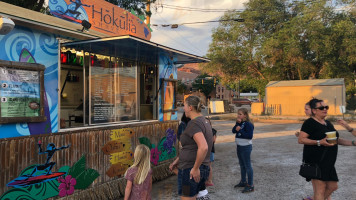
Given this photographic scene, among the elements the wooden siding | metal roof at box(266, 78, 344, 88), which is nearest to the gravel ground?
the wooden siding

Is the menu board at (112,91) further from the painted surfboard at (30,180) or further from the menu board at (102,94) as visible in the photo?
the painted surfboard at (30,180)

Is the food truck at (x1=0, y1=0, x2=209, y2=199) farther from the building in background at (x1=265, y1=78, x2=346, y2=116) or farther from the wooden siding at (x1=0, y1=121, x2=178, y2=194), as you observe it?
the building in background at (x1=265, y1=78, x2=346, y2=116)

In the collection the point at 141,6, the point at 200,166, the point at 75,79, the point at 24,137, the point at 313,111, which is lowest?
the point at 200,166

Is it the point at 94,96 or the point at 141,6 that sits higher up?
the point at 141,6

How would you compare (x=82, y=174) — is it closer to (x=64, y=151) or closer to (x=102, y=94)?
(x=64, y=151)

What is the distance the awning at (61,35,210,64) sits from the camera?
4.77 metres

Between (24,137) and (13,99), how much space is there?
56cm

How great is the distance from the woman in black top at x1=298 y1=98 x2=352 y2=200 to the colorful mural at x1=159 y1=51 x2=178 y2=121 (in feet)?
13.3

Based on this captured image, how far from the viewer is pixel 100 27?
624cm

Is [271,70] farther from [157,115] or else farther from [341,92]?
[157,115]

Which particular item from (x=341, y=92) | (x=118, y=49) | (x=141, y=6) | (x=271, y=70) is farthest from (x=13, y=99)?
(x=271, y=70)

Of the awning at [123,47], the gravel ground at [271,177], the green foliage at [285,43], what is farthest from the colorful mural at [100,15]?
the green foliage at [285,43]

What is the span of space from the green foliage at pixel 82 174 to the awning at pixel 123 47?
2001mm

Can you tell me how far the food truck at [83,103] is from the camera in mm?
3936
